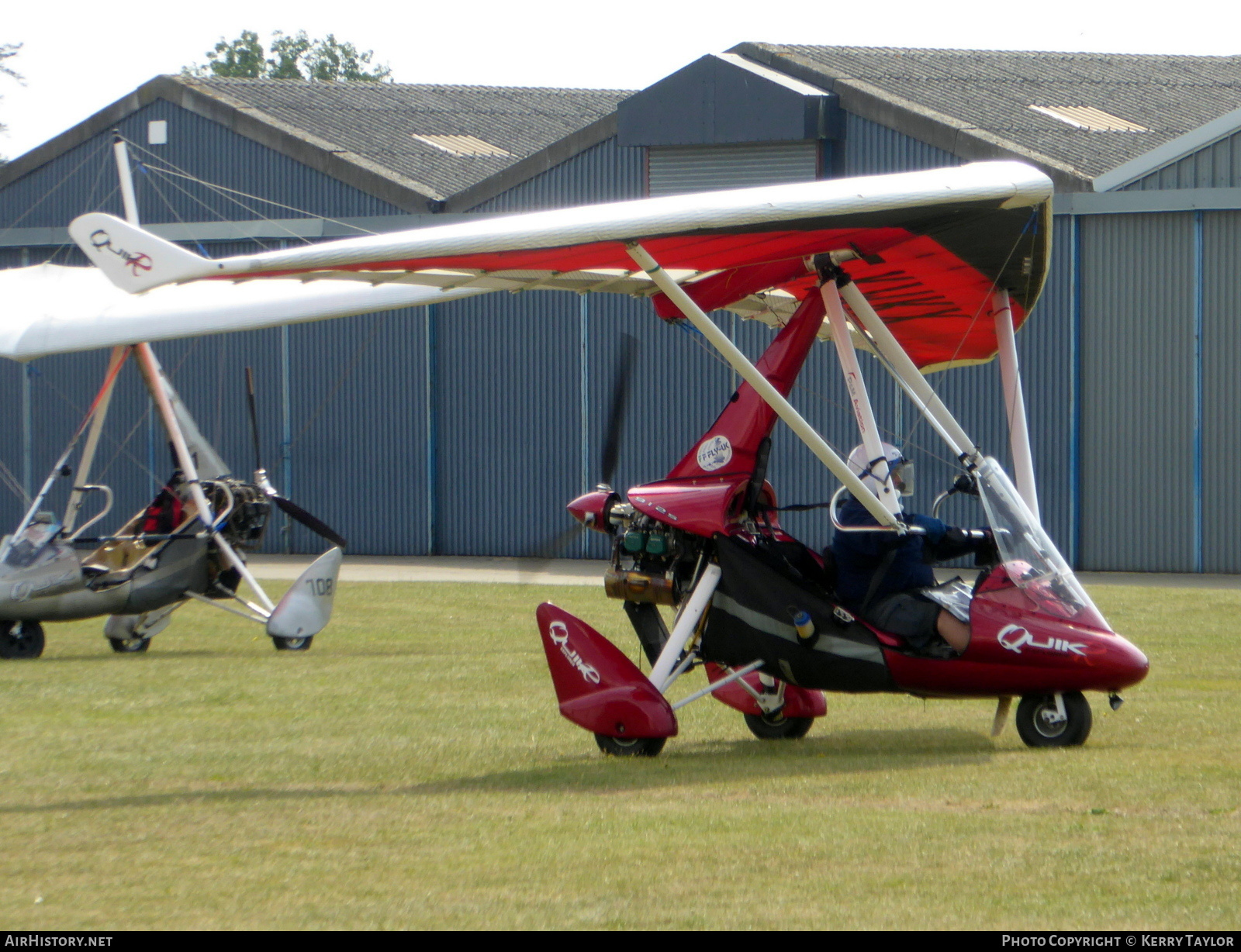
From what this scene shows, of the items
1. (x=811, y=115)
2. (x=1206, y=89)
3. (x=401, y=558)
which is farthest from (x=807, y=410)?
(x=1206, y=89)

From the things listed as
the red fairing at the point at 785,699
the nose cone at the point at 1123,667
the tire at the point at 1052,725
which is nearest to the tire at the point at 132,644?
the red fairing at the point at 785,699

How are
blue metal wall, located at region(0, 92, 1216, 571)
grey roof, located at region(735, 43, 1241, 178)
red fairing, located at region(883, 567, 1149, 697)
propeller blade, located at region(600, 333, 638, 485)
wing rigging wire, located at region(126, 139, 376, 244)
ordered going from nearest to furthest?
red fairing, located at region(883, 567, 1149, 697)
propeller blade, located at region(600, 333, 638, 485)
blue metal wall, located at region(0, 92, 1216, 571)
grey roof, located at region(735, 43, 1241, 178)
wing rigging wire, located at region(126, 139, 376, 244)

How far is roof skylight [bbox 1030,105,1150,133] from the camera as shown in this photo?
23.4 m

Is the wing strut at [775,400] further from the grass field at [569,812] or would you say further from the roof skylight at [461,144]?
the roof skylight at [461,144]

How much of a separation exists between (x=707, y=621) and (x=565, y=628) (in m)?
0.83

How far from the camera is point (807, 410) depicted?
73.4 ft

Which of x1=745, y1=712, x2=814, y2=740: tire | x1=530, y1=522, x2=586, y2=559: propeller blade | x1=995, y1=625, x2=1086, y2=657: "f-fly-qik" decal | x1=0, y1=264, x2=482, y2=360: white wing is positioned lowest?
x1=745, y1=712, x2=814, y2=740: tire

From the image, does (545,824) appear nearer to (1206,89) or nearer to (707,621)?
(707,621)

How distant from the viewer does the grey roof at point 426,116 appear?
89.4ft

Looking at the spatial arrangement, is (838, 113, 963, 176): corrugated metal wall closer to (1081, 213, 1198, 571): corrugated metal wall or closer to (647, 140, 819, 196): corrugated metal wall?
(647, 140, 819, 196): corrugated metal wall

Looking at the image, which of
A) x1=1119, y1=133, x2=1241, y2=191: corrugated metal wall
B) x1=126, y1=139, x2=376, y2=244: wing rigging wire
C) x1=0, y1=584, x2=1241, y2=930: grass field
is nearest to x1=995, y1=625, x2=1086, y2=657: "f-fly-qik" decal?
x1=0, y1=584, x2=1241, y2=930: grass field

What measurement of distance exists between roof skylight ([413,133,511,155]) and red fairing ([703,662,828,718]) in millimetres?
21000

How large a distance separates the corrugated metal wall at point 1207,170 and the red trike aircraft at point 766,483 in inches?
486

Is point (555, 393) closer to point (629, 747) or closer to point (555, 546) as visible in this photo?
point (555, 546)
